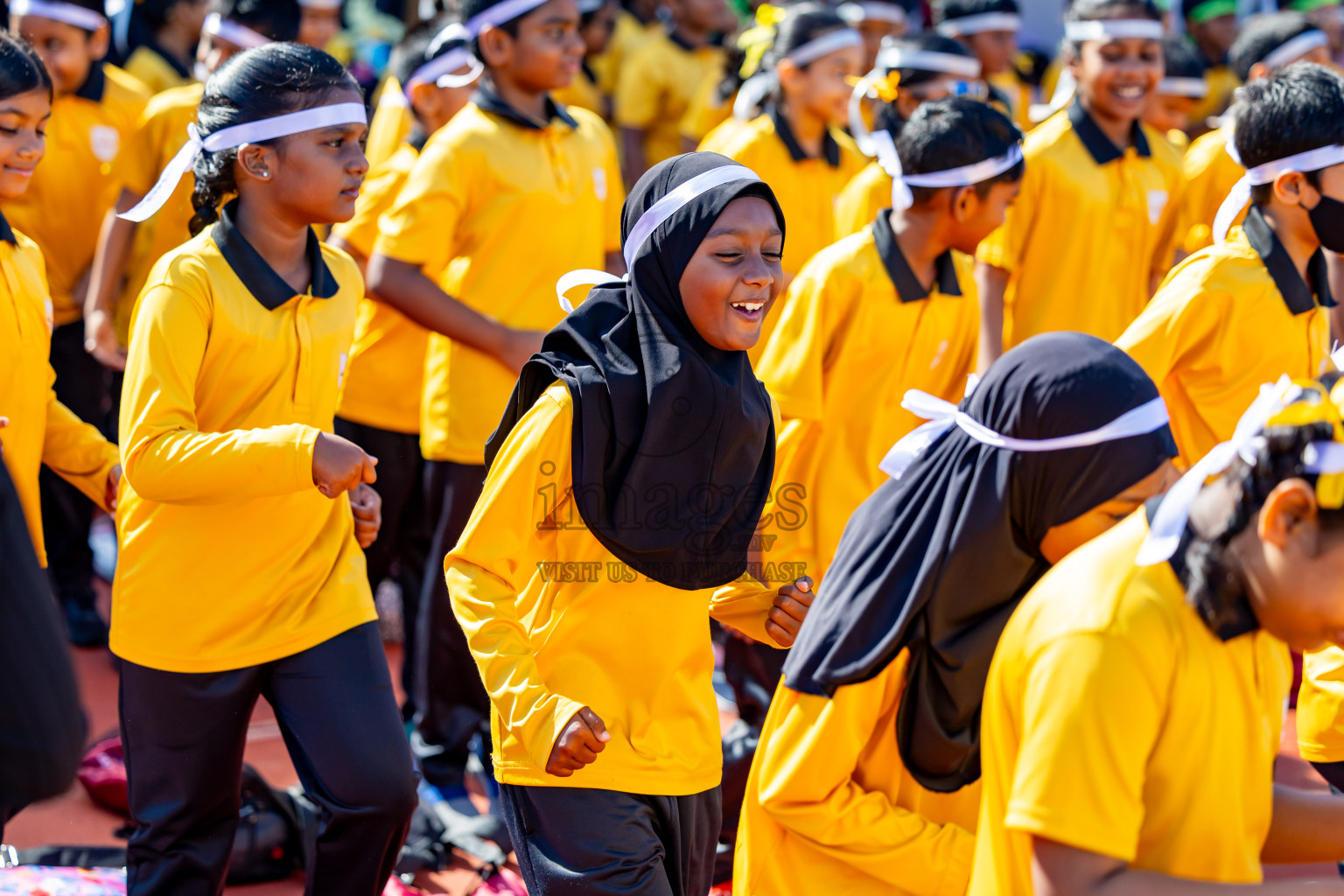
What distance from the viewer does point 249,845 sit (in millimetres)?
4082

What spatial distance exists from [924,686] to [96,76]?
5097 millimetres

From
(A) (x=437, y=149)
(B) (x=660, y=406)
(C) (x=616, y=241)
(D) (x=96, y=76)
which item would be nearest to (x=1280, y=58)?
(C) (x=616, y=241)

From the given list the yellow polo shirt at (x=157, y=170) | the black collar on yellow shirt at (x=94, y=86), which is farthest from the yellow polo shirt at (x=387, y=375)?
the black collar on yellow shirt at (x=94, y=86)

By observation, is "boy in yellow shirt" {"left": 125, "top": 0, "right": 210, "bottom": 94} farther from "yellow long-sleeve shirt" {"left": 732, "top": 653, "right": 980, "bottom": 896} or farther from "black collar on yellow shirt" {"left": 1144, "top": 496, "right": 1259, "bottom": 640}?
"black collar on yellow shirt" {"left": 1144, "top": 496, "right": 1259, "bottom": 640}

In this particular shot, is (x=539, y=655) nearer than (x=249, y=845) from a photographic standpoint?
Yes

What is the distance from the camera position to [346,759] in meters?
3.21

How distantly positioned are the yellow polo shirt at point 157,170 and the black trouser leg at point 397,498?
1116 mm

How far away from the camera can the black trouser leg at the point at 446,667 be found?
184 inches

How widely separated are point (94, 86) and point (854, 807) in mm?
5060

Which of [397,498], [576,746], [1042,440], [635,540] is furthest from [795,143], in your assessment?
[576,746]

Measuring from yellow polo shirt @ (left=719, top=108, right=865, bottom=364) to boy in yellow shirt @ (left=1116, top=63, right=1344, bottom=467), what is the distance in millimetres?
2194

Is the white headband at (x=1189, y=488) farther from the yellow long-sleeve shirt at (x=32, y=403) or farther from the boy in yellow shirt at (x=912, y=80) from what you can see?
the boy in yellow shirt at (x=912, y=80)

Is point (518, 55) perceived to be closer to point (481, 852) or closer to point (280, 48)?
point (280, 48)

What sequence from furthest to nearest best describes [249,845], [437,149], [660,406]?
[437,149] → [249,845] → [660,406]
